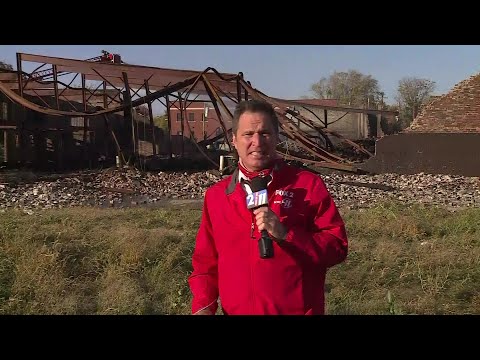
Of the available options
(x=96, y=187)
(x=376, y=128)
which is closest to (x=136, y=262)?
(x=96, y=187)

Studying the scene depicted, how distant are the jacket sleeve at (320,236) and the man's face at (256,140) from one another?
21cm

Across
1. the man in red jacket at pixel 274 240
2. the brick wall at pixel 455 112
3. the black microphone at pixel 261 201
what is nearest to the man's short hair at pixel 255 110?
the man in red jacket at pixel 274 240

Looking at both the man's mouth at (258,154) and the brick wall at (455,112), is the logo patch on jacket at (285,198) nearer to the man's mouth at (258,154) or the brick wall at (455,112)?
the man's mouth at (258,154)

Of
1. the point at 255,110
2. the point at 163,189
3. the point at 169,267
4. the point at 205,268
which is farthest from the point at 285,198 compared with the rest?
the point at 163,189

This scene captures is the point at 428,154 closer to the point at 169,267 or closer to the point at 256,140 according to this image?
the point at 169,267

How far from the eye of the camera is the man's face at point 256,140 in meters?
1.90

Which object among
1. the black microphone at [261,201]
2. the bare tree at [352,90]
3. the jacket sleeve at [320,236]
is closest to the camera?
the black microphone at [261,201]

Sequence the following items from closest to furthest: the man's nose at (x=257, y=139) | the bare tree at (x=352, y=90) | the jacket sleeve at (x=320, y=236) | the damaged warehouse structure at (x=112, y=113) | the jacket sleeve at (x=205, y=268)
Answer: the jacket sleeve at (x=320, y=236), the man's nose at (x=257, y=139), the jacket sleeve at (x=205, y=268), the damaged warehouse structure at (x=112, y=113), the bare tree at (x=352, y=90)

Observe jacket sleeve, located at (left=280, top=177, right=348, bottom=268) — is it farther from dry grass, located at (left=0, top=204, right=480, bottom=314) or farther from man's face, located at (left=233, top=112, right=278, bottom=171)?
dry grass, located at (left=0, top=204, right=480, bottom=314)

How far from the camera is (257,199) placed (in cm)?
173

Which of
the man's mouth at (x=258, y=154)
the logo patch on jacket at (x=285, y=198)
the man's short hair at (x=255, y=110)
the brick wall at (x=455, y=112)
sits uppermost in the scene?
the brick wall at (x=455, y=112)

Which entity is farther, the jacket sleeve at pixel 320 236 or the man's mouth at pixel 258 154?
the man's mouth at pixel 258 154

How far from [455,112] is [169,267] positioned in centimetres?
1960

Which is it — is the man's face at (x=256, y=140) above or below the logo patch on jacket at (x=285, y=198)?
above
